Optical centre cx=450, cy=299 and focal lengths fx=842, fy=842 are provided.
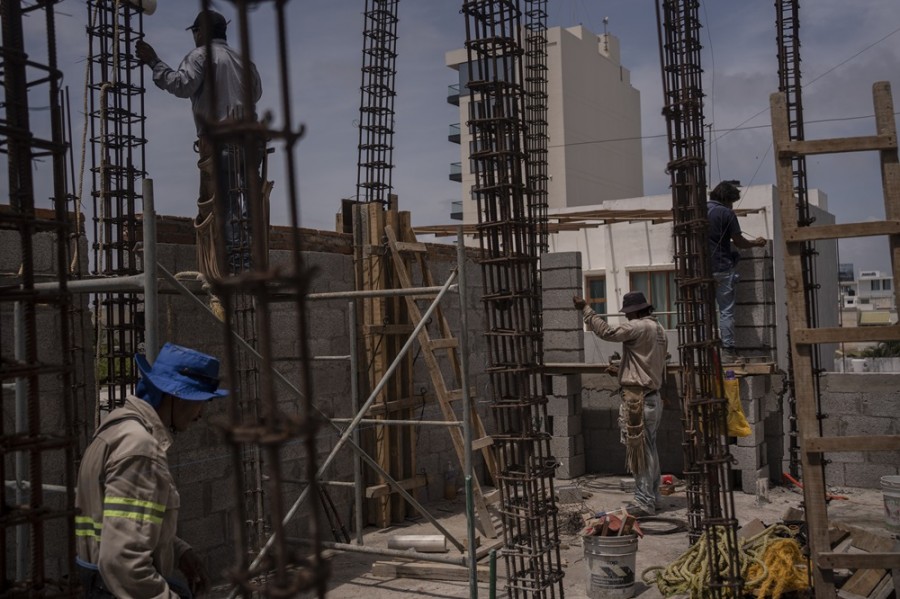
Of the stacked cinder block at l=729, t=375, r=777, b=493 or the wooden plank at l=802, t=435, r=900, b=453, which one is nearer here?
the wooden plank at l=802, t=435, r=900, b=453

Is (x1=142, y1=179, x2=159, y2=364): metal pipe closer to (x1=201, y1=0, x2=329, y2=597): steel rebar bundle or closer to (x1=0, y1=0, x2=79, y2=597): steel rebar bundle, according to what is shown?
(x1=0, y1=0, x2=79, y2=597): steel rebar bundle

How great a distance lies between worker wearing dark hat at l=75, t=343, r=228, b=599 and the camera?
10.0 feet

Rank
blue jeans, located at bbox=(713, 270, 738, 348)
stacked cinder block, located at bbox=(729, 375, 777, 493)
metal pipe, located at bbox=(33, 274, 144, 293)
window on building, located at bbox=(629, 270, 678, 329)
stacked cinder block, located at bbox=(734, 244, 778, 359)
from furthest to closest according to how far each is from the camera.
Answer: window on building, located at bbox=(629, 270, 678, 329)
stacked cinder block, located at bbox=(734, 244, 778, 359)
blue jeans, located at bbox=(713, 270, 738, 348)
stacked cinder block, located at bbox=(729, 375, 777, 493)
metal pipe, located at bbox=(33, 274, 144, 293)

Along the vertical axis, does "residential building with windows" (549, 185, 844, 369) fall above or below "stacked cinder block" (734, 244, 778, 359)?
above

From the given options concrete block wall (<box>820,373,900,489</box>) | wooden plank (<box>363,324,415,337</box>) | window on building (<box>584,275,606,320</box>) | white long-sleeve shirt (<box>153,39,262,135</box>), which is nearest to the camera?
white long-sleeve shirt (<box>153,39,262,135</box>)

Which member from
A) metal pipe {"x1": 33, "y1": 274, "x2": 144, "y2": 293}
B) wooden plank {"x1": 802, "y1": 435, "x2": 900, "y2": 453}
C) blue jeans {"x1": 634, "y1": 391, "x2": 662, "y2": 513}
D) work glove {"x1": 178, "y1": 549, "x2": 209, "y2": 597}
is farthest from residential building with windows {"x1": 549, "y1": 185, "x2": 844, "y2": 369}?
work glove {"x1": 178, "y1": 549, "x2": 209, "y2": 597}

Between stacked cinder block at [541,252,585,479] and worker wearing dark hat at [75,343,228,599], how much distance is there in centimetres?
807

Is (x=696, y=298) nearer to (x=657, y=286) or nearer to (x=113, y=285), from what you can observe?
(x=113, y=285)

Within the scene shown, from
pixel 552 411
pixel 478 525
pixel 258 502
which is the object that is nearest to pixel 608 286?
pixel 552 411

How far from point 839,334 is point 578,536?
4572mm

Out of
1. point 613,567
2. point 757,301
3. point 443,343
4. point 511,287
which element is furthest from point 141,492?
point 757,301

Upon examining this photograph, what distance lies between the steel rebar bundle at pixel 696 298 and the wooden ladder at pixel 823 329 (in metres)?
0.94

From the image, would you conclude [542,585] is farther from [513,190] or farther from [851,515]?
[851,515]

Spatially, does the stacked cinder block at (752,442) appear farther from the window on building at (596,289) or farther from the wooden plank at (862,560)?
the window on building at (596,289)
